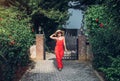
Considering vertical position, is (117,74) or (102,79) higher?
(117,74)

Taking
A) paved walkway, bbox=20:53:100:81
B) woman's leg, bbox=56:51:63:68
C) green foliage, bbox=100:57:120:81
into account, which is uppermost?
green foliage, bbox=100:57:120:81

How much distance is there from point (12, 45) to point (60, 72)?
9.51 feet

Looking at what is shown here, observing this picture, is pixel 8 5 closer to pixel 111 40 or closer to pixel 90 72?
pixel 90 72

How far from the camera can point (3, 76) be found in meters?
12.2

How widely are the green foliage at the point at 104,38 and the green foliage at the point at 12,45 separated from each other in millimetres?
3104

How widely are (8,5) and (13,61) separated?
416 inches

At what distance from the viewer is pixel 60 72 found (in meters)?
16.8

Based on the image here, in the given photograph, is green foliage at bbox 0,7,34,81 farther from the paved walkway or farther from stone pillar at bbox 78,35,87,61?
stone pillar at bbox 78,35,87,61

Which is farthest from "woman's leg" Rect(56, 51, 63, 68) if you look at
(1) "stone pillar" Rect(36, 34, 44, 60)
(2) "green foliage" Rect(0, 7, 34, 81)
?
(1) "stone pillar" Rect(36, 34, 44, 60)

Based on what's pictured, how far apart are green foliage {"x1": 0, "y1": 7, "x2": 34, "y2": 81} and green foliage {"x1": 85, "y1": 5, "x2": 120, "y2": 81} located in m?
3.10

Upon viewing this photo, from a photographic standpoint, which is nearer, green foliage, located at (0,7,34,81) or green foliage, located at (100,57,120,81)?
green foliage, located at (100,57,120,81)

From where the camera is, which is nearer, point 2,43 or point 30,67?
point 2,43

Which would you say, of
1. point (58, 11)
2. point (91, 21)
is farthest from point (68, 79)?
point (58, 11)

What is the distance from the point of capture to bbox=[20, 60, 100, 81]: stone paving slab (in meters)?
15.3
